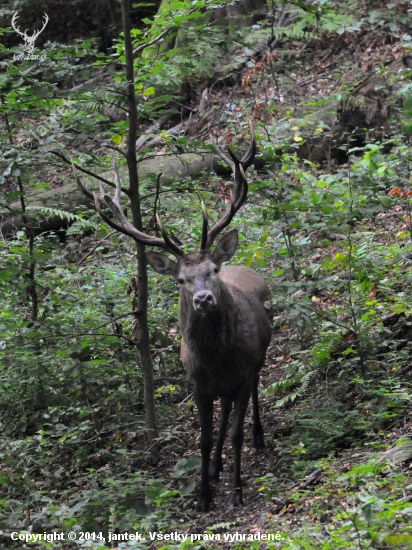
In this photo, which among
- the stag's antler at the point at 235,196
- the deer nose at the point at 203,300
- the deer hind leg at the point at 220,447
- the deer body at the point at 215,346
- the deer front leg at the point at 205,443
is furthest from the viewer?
the deer hind leg at the point at 220,447

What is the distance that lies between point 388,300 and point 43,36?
17.4 m

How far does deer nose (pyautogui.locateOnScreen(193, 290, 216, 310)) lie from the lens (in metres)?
6.25

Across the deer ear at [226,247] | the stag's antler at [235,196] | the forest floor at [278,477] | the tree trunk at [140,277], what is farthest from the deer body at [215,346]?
the tree trunk at [140,277]

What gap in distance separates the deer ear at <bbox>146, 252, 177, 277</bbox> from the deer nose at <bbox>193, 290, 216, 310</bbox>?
0.89 m

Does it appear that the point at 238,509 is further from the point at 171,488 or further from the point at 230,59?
the point at 230,59

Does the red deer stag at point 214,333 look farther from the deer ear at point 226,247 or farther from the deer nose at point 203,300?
the deer nose at point 203,300

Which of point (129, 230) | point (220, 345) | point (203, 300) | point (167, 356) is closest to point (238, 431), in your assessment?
point (220, 345)

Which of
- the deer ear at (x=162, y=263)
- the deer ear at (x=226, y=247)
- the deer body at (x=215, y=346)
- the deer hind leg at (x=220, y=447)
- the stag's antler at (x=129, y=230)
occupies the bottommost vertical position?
the deer hind leg at (x=220, y=447)

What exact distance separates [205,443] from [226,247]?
73.5 inches

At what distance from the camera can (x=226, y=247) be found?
23.7 feet

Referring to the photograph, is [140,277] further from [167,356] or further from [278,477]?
[278,477]

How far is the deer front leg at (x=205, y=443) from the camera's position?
22.6ft

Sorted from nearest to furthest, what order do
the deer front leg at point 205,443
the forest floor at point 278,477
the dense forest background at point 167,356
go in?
the forest floor at point 278,477 < the dense forest background at point 167,356 < the deer front leg at point 205,443

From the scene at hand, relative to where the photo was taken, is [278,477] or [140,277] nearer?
[278,477]
